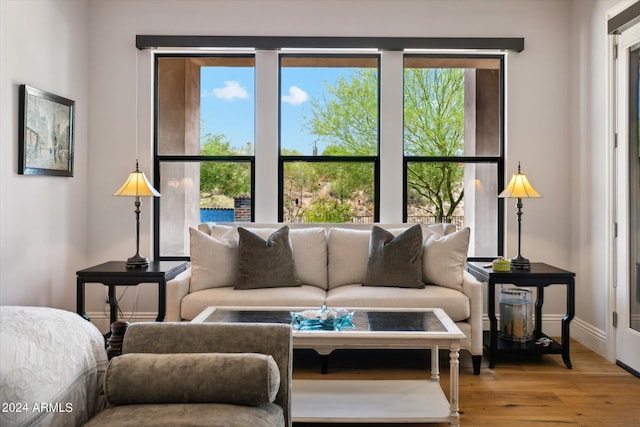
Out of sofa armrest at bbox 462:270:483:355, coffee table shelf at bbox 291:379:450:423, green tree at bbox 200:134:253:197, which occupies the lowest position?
coffee table shelf at bbox 291:379:450:423

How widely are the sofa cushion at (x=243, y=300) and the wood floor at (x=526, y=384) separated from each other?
457 millimetres

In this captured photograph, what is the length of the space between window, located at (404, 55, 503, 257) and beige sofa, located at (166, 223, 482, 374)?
489 mm

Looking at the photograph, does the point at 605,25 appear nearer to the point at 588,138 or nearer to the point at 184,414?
the point at 588,138

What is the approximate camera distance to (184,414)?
4.99 ft

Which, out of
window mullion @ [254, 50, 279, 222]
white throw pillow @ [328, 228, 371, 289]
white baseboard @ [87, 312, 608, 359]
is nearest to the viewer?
white throw pillow @ [328, 228, 371, 289]

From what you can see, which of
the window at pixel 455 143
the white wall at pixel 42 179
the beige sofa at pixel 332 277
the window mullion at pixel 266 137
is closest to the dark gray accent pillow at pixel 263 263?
the beige sofa at pixel 332 277

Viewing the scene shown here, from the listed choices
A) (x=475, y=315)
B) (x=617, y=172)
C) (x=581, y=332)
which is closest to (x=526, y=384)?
(x=475, y=315)

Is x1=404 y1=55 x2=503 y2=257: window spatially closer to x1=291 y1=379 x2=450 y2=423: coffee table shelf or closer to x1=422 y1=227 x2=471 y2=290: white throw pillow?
x1=422 y1=227 x2=471 y2=290: white throw pillow

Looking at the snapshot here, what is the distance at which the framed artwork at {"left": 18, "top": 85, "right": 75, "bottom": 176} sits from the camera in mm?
3498

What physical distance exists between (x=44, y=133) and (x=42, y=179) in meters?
0.33

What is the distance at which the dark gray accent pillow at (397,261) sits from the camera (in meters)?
3.67

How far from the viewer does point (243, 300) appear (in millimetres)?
3418

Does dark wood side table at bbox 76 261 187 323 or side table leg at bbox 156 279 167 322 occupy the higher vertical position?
dark wood side table at bbox 76 261 187 323

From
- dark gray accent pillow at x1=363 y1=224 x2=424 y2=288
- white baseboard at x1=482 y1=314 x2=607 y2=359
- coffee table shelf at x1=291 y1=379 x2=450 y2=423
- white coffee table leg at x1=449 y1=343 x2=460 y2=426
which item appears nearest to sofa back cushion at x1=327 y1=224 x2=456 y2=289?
dark gray accent pillow at x1=363 y1=224 x2=424 y2=288
